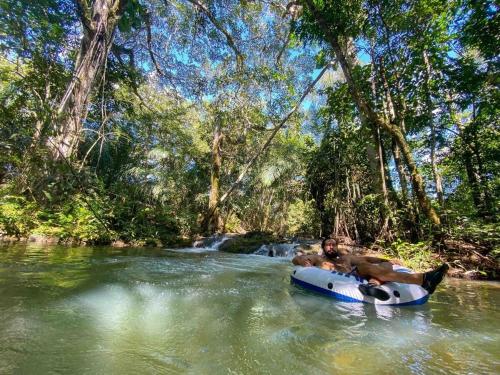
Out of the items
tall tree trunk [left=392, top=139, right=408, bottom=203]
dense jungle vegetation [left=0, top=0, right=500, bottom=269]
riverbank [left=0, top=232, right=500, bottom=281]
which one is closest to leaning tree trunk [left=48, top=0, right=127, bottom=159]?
dense jungle vegetation [left=0, top=0, right=500, bottom=269]

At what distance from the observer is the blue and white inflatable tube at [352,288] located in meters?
4.27

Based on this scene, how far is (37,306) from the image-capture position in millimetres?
3199

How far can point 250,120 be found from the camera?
15305mm

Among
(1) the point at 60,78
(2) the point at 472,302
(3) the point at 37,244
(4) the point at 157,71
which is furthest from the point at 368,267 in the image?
(4) the point at 157,71

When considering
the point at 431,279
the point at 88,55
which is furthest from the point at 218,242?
the point at 431,279

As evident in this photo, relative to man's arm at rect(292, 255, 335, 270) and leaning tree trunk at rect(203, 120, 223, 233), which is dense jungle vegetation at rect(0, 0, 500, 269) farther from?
man's arm at rect(292, 255, 335, 270)

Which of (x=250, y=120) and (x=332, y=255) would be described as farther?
(x=250, y=120)

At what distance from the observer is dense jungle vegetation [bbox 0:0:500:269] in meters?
7.02

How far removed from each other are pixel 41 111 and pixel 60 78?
2423 millimetres

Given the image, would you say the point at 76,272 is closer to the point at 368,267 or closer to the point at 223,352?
the point at 223,352

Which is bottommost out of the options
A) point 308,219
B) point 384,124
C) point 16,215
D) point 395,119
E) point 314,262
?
point 314,262

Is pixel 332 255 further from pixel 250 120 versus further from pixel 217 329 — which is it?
pixel 250 120

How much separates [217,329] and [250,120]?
13097 millimetres

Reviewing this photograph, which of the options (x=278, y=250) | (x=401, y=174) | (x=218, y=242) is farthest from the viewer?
(x=218, y=242)
